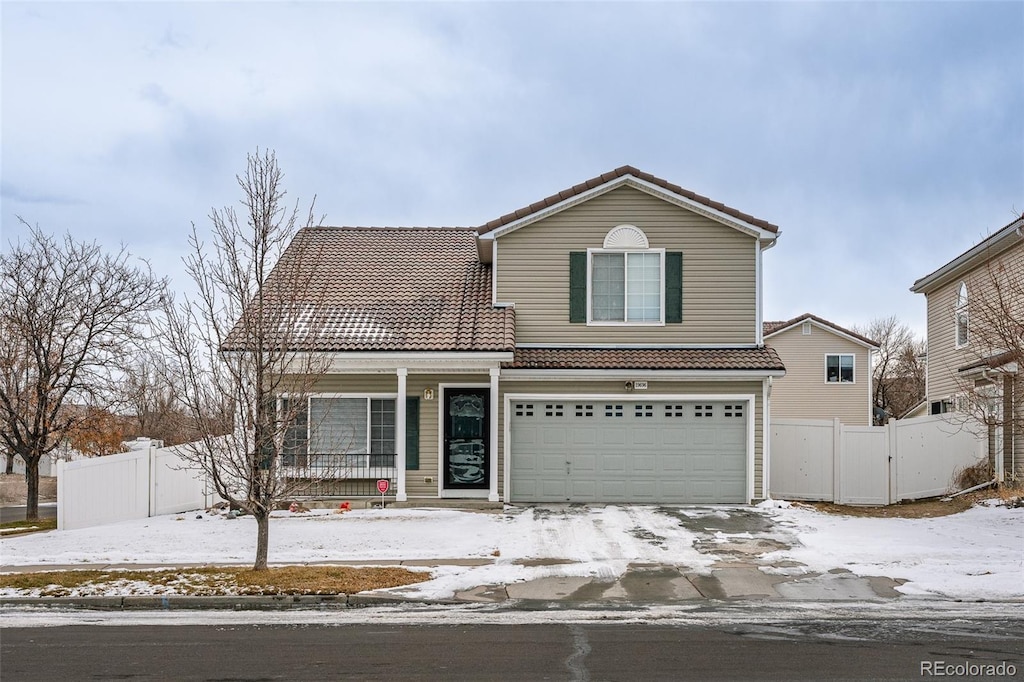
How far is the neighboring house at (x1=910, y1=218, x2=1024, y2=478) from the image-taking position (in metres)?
17.0

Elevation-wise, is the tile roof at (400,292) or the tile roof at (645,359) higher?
the tile roof at (400,292)

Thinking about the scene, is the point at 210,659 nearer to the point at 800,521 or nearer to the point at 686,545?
the point at 686,545

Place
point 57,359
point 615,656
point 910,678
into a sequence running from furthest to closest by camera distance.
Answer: point 57,359 < point 615,656 < point 910,678

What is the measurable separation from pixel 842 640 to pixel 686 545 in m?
5.43

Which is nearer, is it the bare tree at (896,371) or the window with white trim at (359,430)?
the window with white trim at (359,430)

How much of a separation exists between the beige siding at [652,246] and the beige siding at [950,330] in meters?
6.40

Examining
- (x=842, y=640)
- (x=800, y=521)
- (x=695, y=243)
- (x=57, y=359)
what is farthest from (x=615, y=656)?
(x=57, y=359)

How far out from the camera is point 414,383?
18250 millimetres

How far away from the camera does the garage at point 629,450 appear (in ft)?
60.0

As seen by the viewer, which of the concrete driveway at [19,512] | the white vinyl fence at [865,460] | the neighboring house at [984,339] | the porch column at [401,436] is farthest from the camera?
the concrete driveway at [19,512]

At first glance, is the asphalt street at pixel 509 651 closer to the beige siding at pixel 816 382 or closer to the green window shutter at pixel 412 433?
the green window shutter at pixel 412 433

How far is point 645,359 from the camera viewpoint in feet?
59.8

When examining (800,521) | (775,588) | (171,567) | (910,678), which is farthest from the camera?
(800,521)
